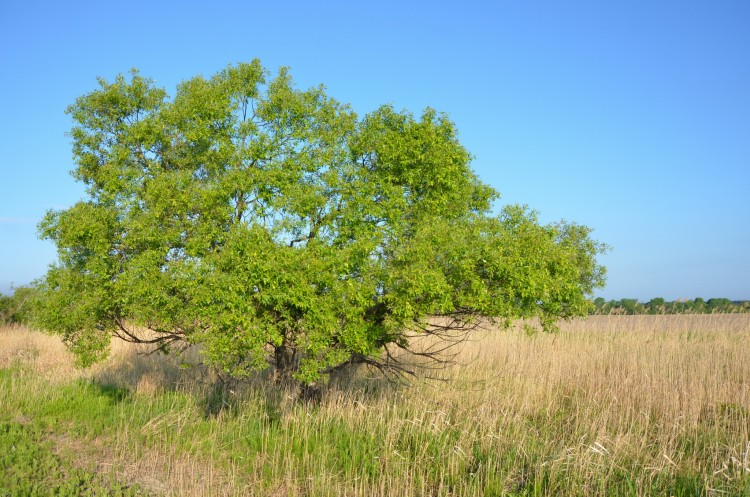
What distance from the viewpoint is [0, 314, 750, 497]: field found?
9891 mm

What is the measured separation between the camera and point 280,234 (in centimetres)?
1219

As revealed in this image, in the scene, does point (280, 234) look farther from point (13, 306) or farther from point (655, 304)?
point (13, 306)

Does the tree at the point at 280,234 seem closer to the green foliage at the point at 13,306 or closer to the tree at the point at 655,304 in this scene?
the tree at the point at 655,304

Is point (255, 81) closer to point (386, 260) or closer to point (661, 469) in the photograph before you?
point (386, 260)

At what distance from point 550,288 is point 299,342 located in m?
4.69

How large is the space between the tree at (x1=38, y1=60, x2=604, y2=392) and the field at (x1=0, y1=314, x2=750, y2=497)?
4.96 ft

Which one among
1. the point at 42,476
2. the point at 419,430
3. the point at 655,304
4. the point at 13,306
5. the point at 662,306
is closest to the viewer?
the point at 42,476

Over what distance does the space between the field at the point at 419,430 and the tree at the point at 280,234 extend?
151cm

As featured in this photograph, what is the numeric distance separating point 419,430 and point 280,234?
4.67 metres

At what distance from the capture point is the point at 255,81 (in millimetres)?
14688

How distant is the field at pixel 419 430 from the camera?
389 inches

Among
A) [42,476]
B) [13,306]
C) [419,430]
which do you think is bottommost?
[42,476]

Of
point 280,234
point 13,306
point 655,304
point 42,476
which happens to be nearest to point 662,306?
point 655,304

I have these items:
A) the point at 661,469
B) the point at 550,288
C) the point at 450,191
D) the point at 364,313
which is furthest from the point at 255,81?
the point at 661,469
